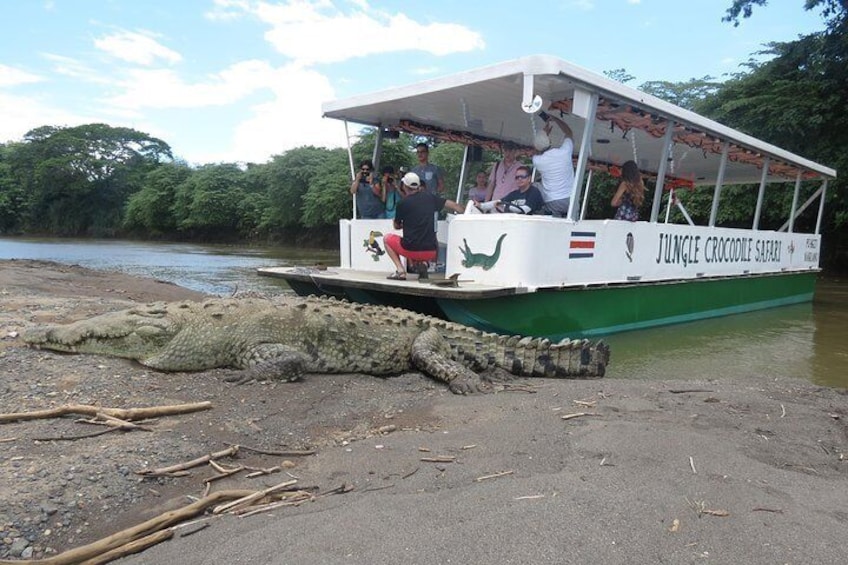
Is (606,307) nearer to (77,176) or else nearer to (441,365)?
(441,365)

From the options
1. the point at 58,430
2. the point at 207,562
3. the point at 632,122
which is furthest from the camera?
the point at 632,122

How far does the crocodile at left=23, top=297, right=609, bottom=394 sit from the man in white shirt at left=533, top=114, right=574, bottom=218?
1950mm

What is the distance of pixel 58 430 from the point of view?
3355mm

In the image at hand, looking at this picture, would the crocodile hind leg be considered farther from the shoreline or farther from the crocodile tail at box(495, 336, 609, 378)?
the crocodile tail at box(495, 336, 609, 378)

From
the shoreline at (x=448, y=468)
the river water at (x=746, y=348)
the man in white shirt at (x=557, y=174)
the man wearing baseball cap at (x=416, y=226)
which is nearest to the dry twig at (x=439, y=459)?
the shoreline at (x=448, y=468)

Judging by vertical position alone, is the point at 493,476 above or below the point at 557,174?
below

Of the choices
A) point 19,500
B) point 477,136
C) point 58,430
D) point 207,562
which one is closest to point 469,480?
point 207,562

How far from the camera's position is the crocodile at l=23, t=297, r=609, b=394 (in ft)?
15.8

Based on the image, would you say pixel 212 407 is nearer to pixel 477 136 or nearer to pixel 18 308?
pixel 18 308

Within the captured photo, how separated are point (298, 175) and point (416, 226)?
32.1 metres

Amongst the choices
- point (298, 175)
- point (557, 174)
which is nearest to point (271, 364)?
point (557, 174)

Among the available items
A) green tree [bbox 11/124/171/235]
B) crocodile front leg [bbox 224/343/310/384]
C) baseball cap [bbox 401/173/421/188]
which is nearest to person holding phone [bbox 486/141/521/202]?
baseball cap [bbox 401/173/421/188]

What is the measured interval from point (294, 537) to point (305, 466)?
2.99ft

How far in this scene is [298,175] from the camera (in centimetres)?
3762
